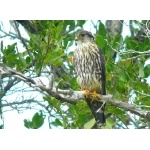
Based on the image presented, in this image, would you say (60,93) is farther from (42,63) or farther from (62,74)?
(62,74)

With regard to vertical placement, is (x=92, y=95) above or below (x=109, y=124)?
above

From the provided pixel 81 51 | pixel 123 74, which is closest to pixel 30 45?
pixel 81 51

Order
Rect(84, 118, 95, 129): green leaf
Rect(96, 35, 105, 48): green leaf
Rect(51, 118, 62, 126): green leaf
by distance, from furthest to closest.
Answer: Rect(96, 35, 105, 48): green leaf
Rect(51, 118, 62, 126): green leaf
Rect(84, 118, 95, 129): green leaf

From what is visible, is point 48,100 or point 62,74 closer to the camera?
point 48,100

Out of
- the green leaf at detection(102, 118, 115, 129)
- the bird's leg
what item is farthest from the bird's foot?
the green leaf at detection(102, 118, 115, 129)

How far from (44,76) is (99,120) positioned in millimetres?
294

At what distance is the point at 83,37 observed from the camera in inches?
126

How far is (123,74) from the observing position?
3000 millimetres

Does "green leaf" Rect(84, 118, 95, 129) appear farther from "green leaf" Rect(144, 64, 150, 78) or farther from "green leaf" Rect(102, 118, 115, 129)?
"green leaf" Rect(144, 64, 150, 78)

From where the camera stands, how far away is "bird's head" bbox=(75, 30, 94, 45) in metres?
3.19

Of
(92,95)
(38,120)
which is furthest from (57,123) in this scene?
(92,95)

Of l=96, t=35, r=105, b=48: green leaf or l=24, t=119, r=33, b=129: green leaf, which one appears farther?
l=96, t=35, r=105, b=48: green leaf

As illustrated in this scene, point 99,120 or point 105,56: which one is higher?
point 105,56

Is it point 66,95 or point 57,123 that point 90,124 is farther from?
point 66,95
